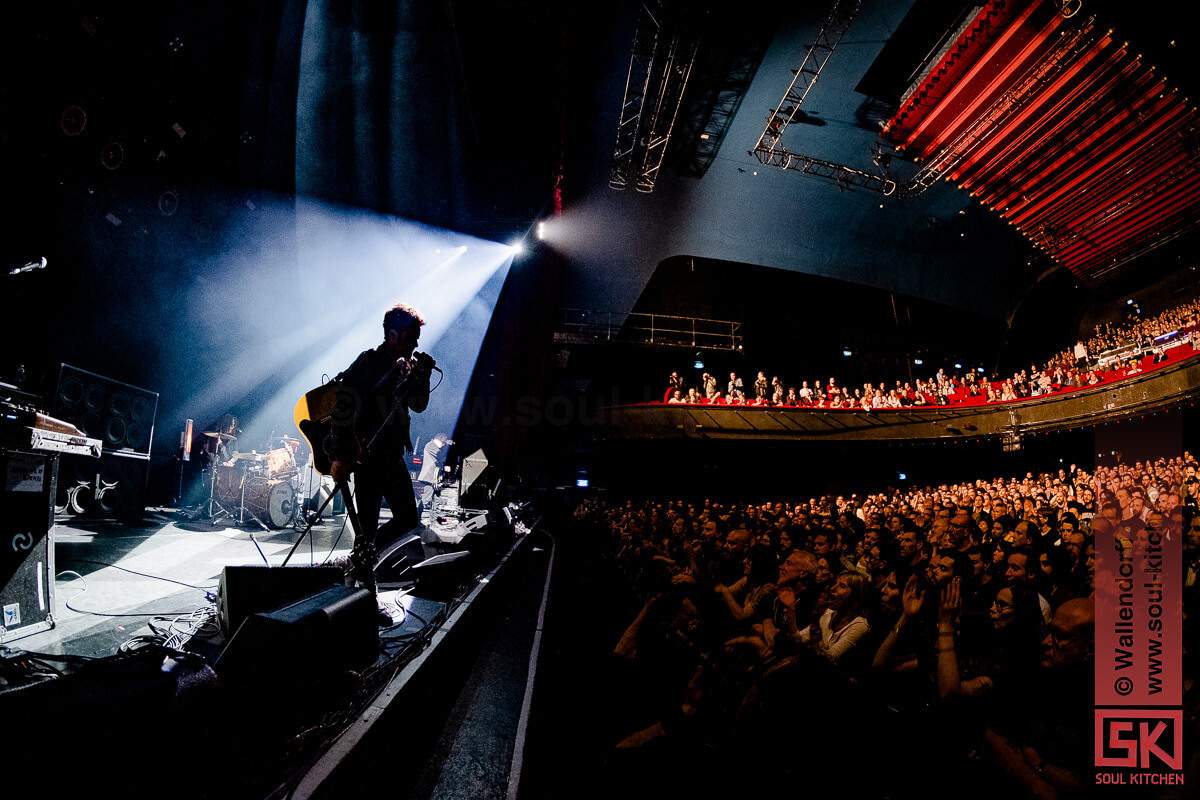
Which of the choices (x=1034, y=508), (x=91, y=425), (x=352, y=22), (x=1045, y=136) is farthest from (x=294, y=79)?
(x=1034, y=508)

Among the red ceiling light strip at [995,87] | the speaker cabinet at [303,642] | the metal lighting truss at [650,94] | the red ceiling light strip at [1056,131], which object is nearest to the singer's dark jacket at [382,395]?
the speaker cabinet at [303,642]

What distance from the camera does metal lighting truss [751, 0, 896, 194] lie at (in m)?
6.73

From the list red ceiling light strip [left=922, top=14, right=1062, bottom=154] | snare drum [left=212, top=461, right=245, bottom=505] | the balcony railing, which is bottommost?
snare drum [left=212, top=461, right=245, bottom=505]

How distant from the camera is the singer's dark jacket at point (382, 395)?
8.66 ft

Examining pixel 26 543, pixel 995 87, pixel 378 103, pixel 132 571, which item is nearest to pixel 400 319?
pixel 26 543

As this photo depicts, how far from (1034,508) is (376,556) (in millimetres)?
10744

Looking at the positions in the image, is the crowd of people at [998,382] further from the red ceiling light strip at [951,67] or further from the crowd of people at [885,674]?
the crowd of people at [885,674]

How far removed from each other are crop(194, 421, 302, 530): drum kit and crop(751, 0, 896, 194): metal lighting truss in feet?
29.2

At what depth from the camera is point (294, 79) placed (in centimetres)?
563

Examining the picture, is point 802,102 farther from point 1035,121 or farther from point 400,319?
point 400,319

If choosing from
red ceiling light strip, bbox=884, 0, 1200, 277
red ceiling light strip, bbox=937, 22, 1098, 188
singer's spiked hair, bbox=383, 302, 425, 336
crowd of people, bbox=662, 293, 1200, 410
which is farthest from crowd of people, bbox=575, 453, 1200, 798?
crowd of people, bbox=662, 293, 1200, 410

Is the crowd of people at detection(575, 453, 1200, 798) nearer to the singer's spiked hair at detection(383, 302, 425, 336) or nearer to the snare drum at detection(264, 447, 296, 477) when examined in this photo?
the singer's spiked hair at detection(383, 302, 425, 336)

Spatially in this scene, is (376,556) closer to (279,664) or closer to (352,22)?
(279,664)

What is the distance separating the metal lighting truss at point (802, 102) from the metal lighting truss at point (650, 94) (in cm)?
180
